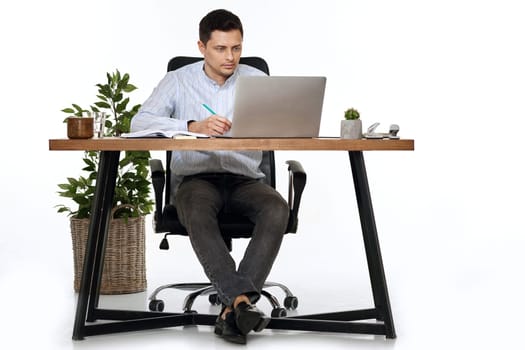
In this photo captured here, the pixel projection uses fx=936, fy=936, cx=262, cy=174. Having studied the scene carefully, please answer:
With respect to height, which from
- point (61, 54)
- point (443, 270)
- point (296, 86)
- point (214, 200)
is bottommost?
point (443, 270)

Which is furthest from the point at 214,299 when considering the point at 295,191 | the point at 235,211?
the point at 295,191

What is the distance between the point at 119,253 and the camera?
4.53 meters

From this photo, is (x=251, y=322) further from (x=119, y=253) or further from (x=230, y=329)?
(x=119, y=253)

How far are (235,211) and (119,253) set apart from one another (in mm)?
925

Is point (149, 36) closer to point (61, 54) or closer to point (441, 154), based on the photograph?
point (61, 54)

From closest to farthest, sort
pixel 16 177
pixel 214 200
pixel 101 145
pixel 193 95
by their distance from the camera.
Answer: pixel 101 145 → pixel 214 200 → pixel 193 95 → pixel 16 177

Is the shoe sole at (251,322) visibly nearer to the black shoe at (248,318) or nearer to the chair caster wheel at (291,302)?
the black shoe at (248,318)

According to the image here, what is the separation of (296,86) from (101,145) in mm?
727

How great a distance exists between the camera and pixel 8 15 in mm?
6797

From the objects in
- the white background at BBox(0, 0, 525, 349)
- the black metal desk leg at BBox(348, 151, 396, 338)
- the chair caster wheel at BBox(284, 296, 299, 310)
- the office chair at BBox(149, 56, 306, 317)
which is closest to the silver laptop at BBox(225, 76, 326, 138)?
the black metal desk leg at BBox(348, 151, 396, 338)

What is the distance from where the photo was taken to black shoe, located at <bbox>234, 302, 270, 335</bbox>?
11.0 ft

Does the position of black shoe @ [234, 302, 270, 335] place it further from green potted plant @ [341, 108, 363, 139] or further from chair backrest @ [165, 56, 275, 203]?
chair backrest @ [165, 56, 275, 203]

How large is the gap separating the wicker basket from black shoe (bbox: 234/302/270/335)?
4.24 ft

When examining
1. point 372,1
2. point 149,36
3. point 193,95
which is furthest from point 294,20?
point 193,95
